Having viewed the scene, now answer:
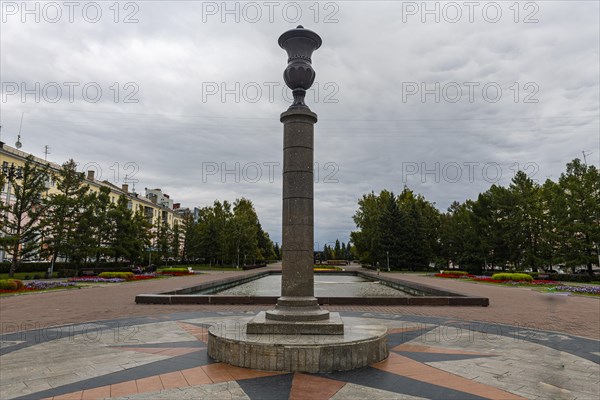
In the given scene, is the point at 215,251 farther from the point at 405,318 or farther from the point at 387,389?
the point at 387,389

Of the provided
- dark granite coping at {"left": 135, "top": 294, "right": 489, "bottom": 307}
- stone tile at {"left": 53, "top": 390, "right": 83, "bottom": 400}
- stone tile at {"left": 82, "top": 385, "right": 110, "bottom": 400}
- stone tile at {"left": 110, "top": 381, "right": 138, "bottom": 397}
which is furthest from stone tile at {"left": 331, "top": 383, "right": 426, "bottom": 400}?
dark granite coping at {"left": 135, "top": 294, "right": 489, "bottom": 307}

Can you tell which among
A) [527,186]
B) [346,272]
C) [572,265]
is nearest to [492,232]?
[527,186]

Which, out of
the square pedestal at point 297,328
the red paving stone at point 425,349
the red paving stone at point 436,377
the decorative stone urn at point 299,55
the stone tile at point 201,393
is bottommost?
the red paving stone at point 425,349

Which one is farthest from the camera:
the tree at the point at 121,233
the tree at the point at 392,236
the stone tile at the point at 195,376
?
the tree at the point at 392,236

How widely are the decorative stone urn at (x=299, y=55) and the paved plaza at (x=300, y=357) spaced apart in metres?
5.05

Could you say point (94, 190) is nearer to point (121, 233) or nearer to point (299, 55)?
point (121, 233)

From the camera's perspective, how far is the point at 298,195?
25.6 feet

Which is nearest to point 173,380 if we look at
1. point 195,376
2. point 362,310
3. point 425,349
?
point 195,376

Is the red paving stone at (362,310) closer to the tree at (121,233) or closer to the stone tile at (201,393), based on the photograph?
the stone tile at (201,393)

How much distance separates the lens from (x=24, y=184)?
28375mm

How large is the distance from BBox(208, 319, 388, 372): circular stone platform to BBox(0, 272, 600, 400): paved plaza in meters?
0.14

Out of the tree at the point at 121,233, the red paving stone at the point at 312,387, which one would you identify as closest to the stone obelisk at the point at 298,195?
the red paving stone at the point at 312,387

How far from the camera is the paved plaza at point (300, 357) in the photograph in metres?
5.24

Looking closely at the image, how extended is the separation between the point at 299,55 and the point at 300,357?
5702mm
